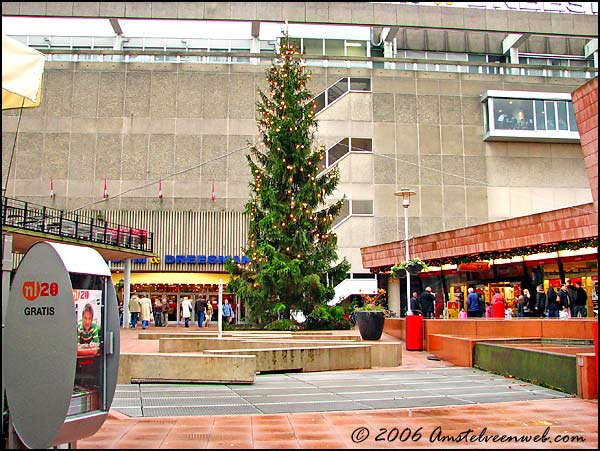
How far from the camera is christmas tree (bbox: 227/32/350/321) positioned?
26000 millimetres

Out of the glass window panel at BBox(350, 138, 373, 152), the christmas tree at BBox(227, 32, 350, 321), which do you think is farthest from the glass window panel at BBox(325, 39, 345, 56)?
the christmas tree at BBox(227, 32, 350, 321)

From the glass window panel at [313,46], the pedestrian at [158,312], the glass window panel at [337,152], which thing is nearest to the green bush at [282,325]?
the pedestrian at [158,312]

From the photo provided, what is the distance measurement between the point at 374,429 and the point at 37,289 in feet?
13.5

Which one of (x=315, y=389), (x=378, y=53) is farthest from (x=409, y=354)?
(x=378, y=53)

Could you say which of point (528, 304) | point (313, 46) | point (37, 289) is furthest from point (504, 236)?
point (313, 46)

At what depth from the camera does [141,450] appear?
21.5 feet

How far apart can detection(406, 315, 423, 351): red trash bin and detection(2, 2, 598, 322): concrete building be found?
68.9 ft

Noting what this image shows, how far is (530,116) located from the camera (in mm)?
42469

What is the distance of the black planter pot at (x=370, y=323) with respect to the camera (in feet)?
59.9

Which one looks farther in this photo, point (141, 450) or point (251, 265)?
point (251, 265)

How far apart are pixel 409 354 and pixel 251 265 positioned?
31.6ft

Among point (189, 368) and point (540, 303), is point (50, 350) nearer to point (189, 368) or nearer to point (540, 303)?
point (189, 368)

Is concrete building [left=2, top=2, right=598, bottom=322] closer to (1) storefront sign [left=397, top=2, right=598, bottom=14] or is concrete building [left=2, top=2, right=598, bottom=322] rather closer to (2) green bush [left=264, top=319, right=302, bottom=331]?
(1) storefront sign [left=397, top=2, right=598, bottom=14]

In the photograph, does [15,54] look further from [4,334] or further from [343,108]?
[343,108]
